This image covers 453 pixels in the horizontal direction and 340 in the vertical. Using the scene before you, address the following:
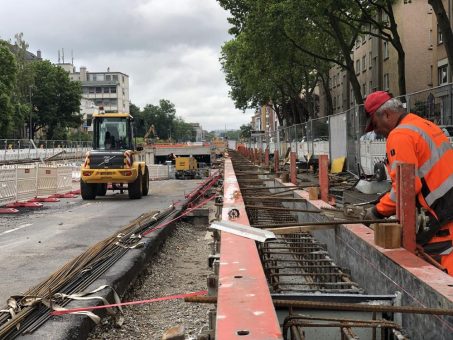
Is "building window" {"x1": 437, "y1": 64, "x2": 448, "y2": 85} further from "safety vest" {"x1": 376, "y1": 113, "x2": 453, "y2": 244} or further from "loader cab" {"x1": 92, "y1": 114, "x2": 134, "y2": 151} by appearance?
"safety vest" {"x1": 376, "y1": 113, "x2": 453, "y2": 244}

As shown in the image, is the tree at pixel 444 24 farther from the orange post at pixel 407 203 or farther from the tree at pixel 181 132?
the tree at pixel 181 132

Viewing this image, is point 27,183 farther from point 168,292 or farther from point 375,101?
point 375,101

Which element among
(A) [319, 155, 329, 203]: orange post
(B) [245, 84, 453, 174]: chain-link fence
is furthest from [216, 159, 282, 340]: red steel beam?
(B) [245, 84, 453, 174]: chain-link fence

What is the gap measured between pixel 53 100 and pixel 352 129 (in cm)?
7113

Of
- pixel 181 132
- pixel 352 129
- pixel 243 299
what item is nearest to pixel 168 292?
pixel 243 299

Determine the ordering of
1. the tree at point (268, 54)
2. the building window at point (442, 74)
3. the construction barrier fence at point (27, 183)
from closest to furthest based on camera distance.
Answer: the construction barrier fence at point (27, 183) < the tree at point (268, 54) < the building window at point (442, 74)

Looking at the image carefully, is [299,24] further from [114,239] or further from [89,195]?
[114,239]

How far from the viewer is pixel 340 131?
49.6ft

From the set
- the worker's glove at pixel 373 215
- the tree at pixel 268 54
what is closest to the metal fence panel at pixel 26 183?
the tree at pixel 268 54

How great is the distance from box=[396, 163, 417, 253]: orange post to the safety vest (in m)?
0.09

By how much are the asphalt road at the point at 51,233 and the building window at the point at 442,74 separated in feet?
55.9

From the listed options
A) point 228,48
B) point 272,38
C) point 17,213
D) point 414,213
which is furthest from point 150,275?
point 228,48

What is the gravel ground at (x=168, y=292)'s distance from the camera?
5.54m

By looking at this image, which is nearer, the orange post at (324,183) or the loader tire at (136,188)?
the orange post at (324,183)
